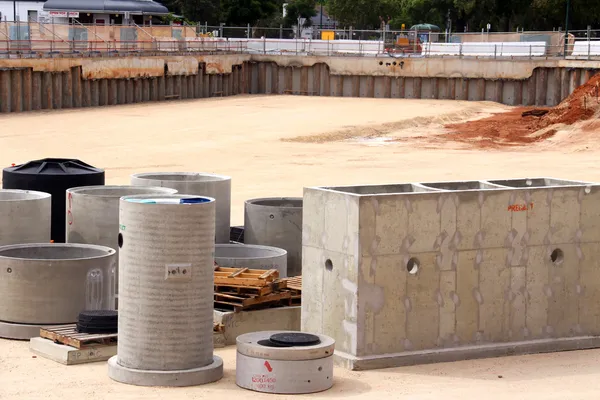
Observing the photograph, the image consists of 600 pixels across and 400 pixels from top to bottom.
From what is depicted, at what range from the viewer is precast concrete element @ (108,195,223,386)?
1231 cm

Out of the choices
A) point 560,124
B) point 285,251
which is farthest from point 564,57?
point 285,251

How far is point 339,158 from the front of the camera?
38438mm

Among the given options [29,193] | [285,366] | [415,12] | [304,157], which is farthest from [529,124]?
[415,12]

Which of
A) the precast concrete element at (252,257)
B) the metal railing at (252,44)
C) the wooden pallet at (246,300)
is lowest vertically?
the wooden pallet at (246,300)

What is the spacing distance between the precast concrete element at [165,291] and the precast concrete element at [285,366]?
50 cm

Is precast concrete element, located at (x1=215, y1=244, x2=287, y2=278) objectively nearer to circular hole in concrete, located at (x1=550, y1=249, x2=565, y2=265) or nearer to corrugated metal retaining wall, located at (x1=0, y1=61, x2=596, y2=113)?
circular hole in concrete, located at (x1=550, y1=249, x2=565, y2=265)

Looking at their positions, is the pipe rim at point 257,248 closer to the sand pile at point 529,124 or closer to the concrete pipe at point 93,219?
the concrete pipe at point 93,219

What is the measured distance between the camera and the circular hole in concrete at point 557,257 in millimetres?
14789

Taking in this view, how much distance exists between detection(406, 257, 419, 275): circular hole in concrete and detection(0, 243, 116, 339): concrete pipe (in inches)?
146

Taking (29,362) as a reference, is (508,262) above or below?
above

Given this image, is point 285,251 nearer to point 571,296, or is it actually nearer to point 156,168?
point 571,296

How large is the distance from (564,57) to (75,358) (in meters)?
51.4

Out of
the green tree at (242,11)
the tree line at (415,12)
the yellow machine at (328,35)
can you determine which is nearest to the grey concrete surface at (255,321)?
the yellow machine at (328,35)

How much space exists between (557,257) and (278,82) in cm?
5348
